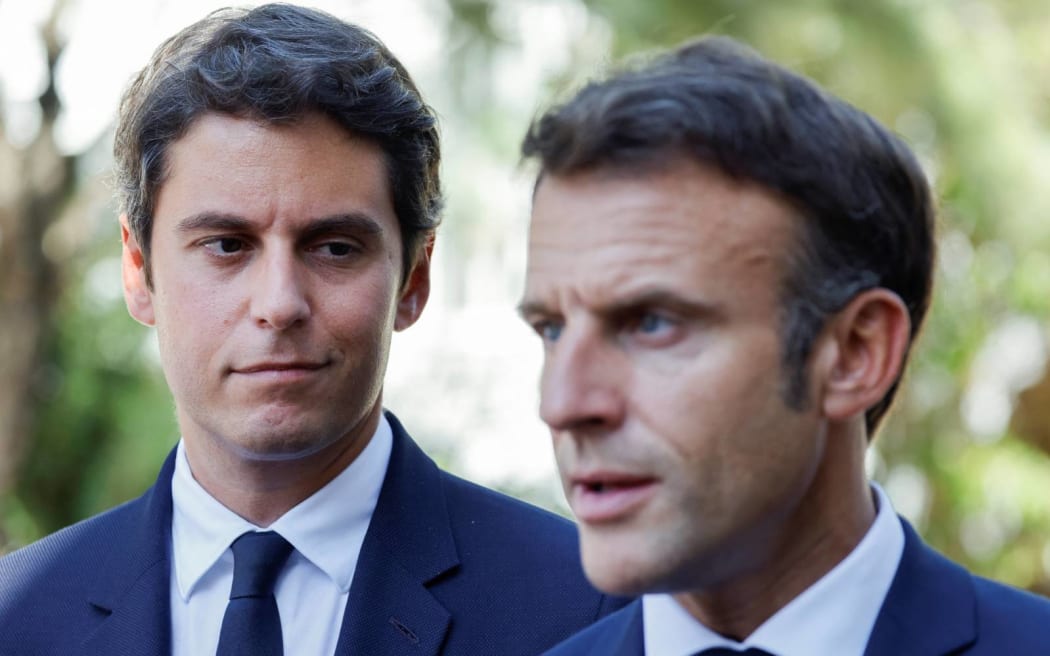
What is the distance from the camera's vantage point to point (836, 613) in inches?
82.1

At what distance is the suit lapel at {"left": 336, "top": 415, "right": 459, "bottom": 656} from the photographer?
9.49ft

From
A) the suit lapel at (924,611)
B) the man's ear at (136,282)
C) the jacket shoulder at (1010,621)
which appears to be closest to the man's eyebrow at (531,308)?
the suit lapel at (924,611)

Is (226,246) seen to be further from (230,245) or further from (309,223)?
(309,223)

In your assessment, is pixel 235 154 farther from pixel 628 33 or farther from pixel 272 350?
pixel 628 33

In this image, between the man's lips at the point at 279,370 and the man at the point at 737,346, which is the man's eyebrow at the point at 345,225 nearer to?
the man's lips at the point at 279,370

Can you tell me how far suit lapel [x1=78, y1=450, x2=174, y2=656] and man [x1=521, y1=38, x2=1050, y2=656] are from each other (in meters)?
1.20

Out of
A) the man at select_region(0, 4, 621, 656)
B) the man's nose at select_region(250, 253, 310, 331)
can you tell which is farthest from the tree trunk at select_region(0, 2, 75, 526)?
the man's nose at select_region(250, 253, 310, 331)

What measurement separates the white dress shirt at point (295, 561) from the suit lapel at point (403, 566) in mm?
47

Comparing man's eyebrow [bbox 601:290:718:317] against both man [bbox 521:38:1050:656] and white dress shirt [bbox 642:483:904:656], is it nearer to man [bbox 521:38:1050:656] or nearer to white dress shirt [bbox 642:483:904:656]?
man [bbox 521:38:1050:656]

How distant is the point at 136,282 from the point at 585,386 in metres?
1.59

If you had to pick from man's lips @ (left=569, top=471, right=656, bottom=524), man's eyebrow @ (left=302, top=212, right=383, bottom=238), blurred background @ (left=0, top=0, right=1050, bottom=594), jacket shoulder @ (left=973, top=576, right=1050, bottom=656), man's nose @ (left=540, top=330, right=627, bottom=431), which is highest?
man's nose @ (left=540, top=330, right=627, bottom=431)

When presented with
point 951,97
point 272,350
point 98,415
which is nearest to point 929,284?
point 272,350

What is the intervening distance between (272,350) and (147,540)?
1.80ft

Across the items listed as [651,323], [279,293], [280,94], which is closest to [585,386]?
[651,323]
